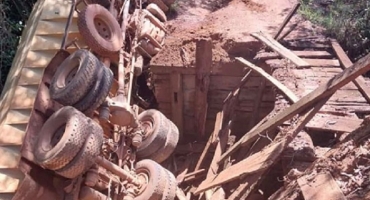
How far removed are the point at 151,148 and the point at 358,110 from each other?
274 cm

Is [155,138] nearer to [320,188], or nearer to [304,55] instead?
[304,55]

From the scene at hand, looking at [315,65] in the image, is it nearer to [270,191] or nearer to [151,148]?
[270,191]

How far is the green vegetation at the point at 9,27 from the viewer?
7.70m

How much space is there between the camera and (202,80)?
642cm

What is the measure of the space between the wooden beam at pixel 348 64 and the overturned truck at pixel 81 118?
8.04 feet

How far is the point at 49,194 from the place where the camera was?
15.7ft

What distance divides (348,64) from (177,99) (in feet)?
8.31

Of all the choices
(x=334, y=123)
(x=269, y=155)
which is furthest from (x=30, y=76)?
(x=334, y=123)

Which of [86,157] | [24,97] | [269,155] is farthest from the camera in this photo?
[24,97]

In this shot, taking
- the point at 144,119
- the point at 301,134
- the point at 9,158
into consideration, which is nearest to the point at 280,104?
the point at 301,134

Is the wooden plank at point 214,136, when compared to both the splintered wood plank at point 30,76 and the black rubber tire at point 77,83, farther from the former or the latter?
the splintered wood plank at point 30,76

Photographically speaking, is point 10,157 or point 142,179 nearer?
point 10,157

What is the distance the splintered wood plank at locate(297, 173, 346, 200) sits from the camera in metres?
3.43

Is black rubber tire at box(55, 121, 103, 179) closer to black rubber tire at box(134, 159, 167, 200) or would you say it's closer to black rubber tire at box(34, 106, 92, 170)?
black rubber tire at box(34, 106, 92, 170)
